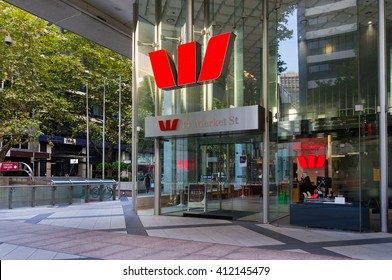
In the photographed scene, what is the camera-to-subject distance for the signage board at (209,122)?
11375 mm

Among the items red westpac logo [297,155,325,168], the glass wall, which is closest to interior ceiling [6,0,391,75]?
the glass wall

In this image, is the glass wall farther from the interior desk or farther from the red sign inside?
the red sign inside

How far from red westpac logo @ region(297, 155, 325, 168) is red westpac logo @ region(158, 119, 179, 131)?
14.4ft

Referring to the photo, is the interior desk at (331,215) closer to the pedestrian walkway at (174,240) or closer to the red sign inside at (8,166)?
the pedestrian walkway at (174,240)

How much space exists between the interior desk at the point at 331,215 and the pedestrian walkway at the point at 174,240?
1.03 feet

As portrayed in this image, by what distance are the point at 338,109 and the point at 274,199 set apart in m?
3.45

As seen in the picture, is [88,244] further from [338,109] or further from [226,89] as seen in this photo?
[338,109]

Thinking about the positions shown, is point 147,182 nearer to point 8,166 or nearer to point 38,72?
point 8,166

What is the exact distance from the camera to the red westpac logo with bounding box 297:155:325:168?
1165 cm

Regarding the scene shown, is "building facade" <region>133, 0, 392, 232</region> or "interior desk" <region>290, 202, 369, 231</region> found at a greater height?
"building facade" <region>133, 0, 392, 232</region>

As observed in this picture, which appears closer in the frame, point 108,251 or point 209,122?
point 108,251

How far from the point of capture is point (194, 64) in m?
11.6

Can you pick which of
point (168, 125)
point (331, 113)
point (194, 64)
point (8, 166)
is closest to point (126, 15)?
point (168, 125)

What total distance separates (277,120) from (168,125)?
12.7 ft
